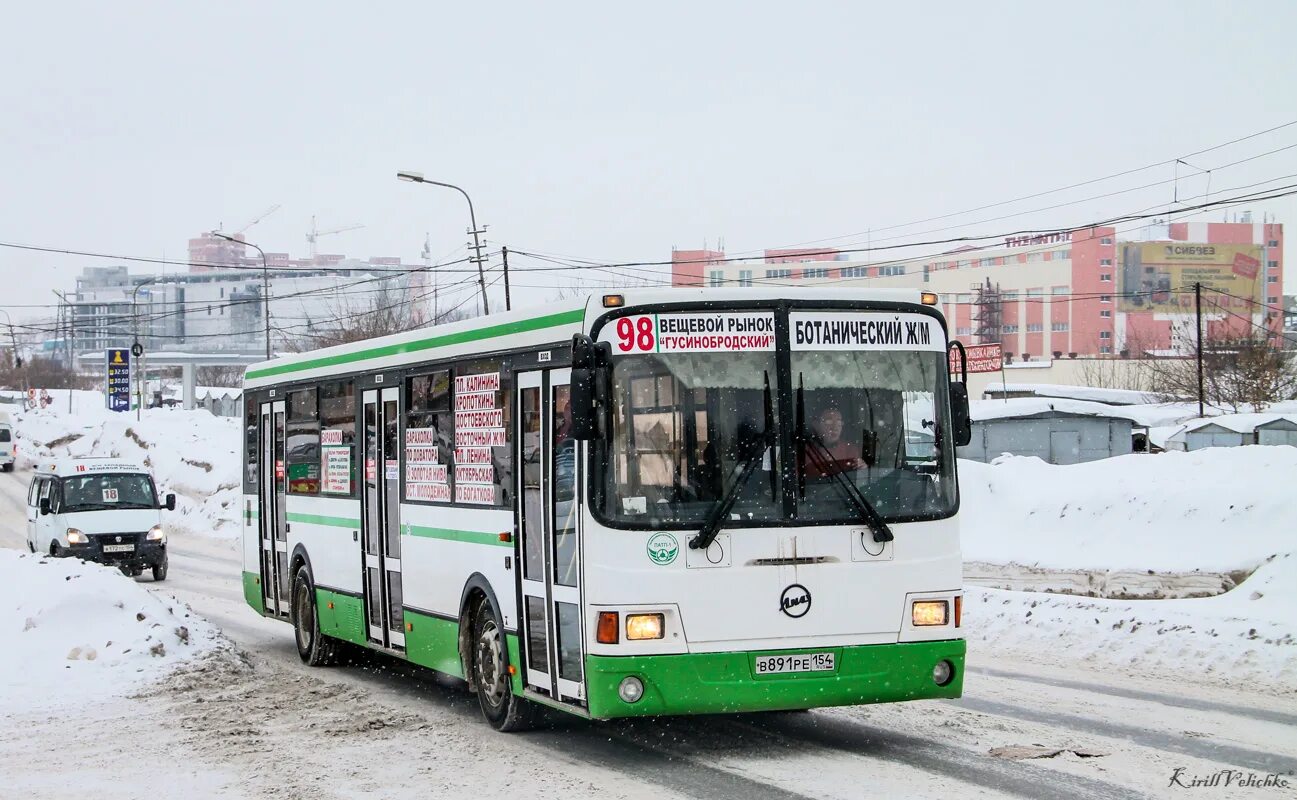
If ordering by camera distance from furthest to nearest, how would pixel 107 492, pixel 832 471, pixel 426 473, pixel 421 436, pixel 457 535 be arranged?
1. pixel 107 492
2. pixel 421 436
3. pixel 426 473
4. pixel 457 535
5. pixel 832 471

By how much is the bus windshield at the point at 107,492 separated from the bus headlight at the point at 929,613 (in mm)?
22204

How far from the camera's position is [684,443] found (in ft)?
28.0

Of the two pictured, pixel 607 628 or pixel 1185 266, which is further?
pixel 1185 266

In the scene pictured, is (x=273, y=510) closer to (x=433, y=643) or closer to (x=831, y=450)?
(x=433, y=643)

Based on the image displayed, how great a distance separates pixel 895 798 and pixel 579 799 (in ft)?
5.51

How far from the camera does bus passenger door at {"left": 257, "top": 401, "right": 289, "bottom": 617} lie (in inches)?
616

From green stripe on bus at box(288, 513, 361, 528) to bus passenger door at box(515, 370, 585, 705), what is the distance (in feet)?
12.6

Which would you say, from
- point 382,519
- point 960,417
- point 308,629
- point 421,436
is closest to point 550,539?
point 960,417

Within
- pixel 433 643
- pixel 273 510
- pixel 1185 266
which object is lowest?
pixel 433 643

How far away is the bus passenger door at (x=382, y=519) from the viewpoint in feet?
40.2

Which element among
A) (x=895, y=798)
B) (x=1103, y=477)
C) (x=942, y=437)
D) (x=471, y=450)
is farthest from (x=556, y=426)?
(x=1103, y=477)

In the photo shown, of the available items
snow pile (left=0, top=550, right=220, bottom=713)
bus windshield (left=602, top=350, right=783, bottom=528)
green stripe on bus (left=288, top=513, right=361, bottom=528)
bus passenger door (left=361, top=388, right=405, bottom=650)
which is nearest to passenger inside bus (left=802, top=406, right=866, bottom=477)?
bus windshield (left=602, top=350, right=783, bottom=528)

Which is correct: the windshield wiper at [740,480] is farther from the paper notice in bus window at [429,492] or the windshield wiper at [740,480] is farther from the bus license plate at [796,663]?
the paper notice in bus window at [429,492]

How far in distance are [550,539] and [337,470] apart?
498 cm
